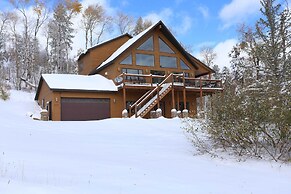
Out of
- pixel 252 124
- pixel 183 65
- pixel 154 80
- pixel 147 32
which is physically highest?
pixel 147 32

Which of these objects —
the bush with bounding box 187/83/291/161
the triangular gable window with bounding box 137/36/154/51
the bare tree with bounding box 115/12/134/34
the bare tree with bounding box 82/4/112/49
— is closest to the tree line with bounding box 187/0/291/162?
the bush with bounding box 187/83/291/161

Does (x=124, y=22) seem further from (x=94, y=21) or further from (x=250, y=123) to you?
(x=250, y=123)

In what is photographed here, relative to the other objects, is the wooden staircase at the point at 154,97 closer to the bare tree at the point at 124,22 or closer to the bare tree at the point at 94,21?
the bare tree at the point at 94,21

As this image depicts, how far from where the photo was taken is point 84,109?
61.3ft

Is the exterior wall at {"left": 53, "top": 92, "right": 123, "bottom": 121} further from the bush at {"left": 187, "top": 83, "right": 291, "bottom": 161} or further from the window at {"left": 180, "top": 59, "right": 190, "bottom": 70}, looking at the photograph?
the bush at {"left": 187, "top": 83, "right": 291, "bottom": 161}

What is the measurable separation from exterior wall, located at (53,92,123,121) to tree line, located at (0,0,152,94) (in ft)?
57.0

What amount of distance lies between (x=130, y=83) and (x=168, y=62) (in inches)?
184

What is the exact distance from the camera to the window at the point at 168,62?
22.4m

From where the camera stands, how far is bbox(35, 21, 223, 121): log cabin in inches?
720

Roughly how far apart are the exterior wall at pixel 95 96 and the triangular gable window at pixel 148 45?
4122mm

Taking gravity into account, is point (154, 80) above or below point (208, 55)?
below

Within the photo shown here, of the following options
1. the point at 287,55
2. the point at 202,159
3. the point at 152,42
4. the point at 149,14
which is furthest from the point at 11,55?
the point at 202,159

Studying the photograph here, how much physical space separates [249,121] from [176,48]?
52.6 ft

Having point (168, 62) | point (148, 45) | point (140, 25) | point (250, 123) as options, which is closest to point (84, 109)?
point (148, 45)
